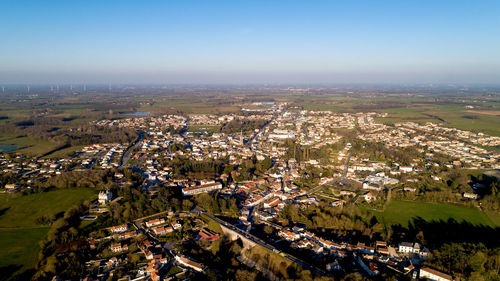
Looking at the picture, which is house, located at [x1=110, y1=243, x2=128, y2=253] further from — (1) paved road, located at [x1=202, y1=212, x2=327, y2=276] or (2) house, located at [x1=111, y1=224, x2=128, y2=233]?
(1) paved road, located at [x1=202, y1=212, x2=327, y2=276]

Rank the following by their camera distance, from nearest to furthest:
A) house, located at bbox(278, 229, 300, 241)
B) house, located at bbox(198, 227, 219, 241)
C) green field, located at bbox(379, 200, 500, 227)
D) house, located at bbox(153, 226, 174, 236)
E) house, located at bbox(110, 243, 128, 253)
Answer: house, located at bbox(110, 243, 128, 253)
house, located at bbox(278, 229, 300, 241)
house, located at bbox(198, 227, 219, 241)
house, located at bbox(153, 226, 174, 236)
green field, located at bbox(379, 200, 500, 227)

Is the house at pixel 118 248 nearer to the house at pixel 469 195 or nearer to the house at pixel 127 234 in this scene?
the house at pixel 127 234

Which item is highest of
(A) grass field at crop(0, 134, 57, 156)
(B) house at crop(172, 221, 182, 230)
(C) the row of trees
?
(A) grass field at crop(0, 134, 57, 156)

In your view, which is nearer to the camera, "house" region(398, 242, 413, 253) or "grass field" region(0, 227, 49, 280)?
"grass field" region(0, 227, 49, 280)

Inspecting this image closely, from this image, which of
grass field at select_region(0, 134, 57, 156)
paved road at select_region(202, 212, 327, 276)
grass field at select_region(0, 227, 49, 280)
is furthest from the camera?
grass field at select_region(0, 134, 57, 156)

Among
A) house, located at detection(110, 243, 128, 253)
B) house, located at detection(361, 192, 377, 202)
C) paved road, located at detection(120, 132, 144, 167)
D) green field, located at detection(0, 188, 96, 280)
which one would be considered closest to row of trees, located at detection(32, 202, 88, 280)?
green field, located at detection(0, 188, 96, 280)

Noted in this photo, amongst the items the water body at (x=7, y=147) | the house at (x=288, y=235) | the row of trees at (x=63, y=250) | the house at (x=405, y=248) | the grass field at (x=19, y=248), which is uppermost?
the water body at (x=7, y=147)

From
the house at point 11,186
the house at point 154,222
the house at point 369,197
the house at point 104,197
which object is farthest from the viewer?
the house at point 11,186

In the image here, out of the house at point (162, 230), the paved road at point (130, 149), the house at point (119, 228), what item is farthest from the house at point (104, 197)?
the paved road at point (130, 149)
